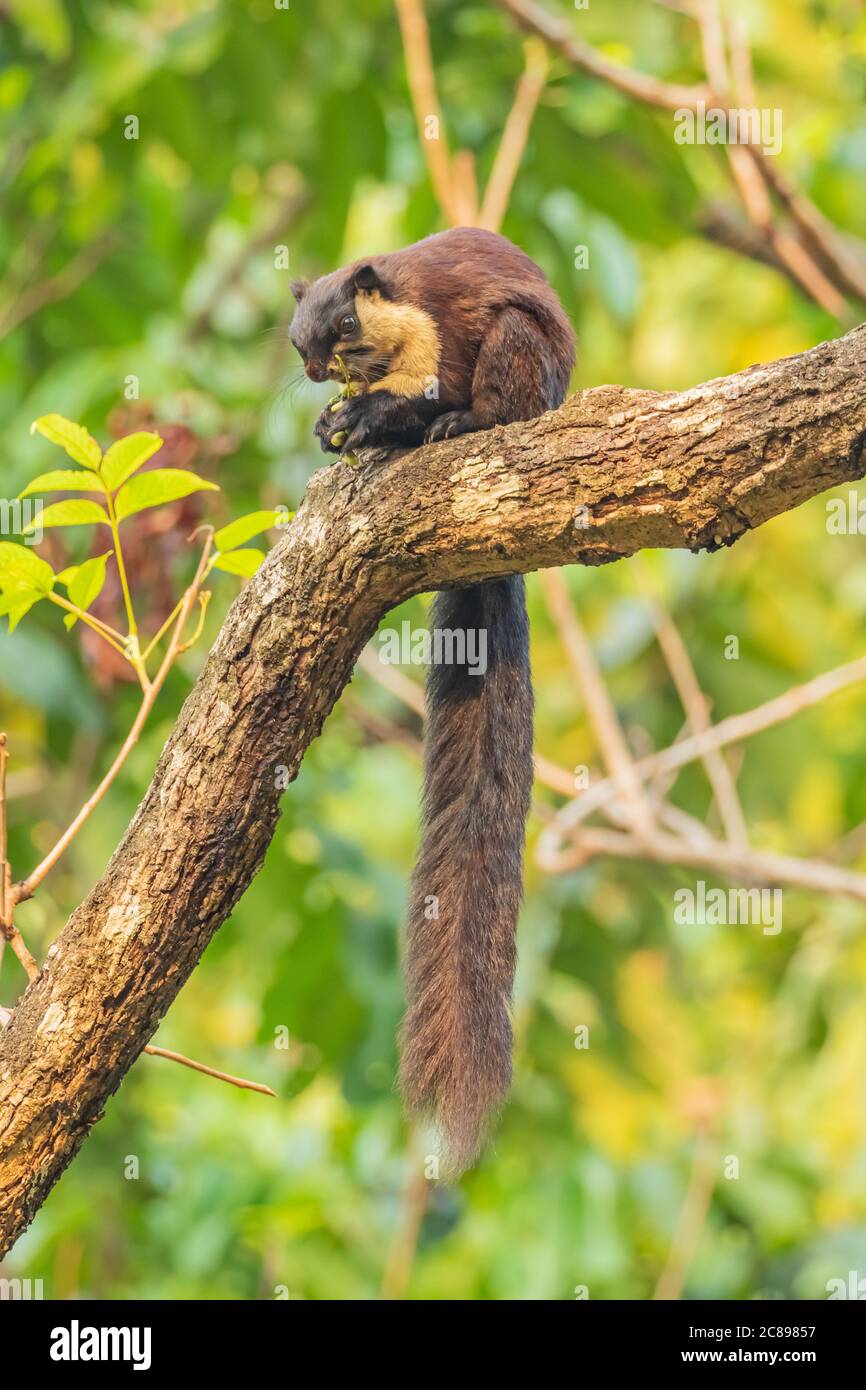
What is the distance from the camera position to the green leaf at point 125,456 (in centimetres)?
265

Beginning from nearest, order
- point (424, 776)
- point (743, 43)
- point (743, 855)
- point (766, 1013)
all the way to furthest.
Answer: point (424, 776)
point (743, 855)
point (743, 43)
point (766, 1013)

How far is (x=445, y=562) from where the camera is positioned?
2.79 metres

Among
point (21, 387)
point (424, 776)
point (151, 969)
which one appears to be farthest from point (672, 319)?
point (151, 969)

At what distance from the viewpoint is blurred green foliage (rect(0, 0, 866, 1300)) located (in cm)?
550

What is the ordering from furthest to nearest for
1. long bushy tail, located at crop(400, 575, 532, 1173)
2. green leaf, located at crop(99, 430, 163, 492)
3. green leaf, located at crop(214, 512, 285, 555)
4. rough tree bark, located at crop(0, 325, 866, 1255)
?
long bushy tail, located at crop(400, 575, 532, 1173) < green leaf, located at crop(214, 512, 285, 555) < green leaf, located at crop(99, 430, 163, 492) < rough tree bark, located at crop(0, 325, 866, 1255)

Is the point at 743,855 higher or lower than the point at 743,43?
lower

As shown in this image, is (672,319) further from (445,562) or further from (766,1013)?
(445,562)

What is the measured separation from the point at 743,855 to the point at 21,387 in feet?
11.4

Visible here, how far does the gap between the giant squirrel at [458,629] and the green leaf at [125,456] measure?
0.64 metres

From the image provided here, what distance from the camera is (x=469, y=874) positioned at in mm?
3289

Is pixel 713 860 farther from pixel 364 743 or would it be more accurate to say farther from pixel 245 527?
pixel 245 527

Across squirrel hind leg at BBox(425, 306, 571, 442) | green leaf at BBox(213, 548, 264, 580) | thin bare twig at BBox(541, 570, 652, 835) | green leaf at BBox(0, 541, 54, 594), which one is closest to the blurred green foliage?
thin bare twig at BBox(541, 570, 652, 835)

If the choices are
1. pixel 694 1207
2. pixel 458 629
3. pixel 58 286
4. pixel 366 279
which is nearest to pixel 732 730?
pixel 458 629

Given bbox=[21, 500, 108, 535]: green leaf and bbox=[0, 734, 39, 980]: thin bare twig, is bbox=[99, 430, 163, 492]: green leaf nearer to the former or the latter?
bbox=[21, 500, 108, 535]: green leaf
